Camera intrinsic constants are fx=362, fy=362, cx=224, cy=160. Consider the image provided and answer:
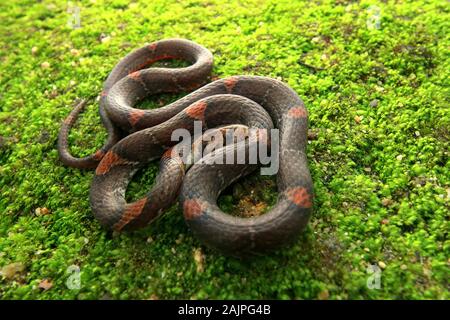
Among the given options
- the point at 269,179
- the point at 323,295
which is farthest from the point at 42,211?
the point at 323,295

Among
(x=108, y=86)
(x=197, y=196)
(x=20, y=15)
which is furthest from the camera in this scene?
(x=20, y=15)

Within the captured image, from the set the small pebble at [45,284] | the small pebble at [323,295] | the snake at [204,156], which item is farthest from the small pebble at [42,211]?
the small pebble at [323,295]

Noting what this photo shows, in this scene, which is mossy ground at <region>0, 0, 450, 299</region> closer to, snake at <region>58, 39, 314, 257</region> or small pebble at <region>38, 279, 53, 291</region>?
small pebble at <region>38, 279, 53, 291</region>

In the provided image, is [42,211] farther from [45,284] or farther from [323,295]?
[323,295]

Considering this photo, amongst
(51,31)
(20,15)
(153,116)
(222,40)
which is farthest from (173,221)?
(20,15)

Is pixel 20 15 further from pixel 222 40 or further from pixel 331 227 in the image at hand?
pixel 331 227

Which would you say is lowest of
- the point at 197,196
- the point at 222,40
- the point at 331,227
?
the point at 331,227

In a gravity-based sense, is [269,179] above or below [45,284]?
above
